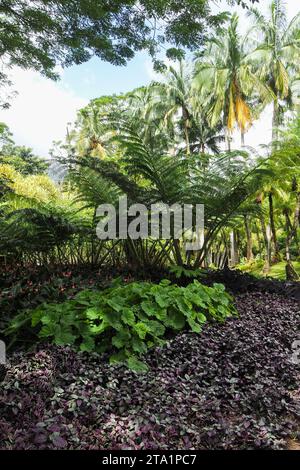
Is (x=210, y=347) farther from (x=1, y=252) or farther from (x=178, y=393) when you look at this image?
(x=1, y=252)

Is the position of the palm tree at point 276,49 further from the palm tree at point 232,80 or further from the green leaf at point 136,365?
the green leaf at point 136,365

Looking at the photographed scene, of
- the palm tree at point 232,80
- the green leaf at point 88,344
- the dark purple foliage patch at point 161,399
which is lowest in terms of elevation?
the dark purple foliage patch at point 161,399

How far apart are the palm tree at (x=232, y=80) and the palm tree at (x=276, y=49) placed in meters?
0.61

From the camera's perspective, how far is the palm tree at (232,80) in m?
17.3

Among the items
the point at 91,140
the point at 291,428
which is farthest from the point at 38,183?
the point at 91,140

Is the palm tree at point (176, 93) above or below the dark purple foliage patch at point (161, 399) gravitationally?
above

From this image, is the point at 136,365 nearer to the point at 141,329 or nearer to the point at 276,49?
the point at 141,329
